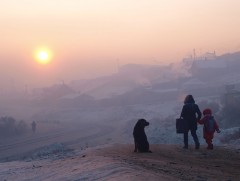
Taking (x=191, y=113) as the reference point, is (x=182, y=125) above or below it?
below

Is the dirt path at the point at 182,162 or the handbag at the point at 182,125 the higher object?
the handbag at the point at 182,125

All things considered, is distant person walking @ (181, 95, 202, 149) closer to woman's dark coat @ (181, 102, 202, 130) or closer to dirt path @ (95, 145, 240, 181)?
woman's dark coat @ (181, 102, 202, 130)

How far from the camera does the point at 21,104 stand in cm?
9275

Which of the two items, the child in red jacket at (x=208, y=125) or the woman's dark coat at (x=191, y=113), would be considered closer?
the woman's dark coat at (x=191, y=113)

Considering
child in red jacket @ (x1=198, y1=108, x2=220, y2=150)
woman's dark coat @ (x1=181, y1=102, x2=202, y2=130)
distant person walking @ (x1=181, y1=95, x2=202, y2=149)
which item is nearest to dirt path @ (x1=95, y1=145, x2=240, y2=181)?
child in red jacket @ (x1=198, y1=108, x2=220, y2=150)

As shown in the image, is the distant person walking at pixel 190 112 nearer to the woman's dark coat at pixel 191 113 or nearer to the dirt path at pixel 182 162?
the woman's dark coat at pixel 191 113

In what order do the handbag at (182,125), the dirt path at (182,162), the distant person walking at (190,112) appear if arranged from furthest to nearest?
the handbag at (182,125)
the distant person walking at (190,112)
the dirt path at (182,162)

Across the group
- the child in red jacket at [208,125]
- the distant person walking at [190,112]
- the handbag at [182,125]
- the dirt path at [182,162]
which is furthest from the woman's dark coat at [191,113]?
the dirt path at [182,162]

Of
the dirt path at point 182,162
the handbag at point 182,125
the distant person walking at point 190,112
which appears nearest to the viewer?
the dirt path at point 182,162

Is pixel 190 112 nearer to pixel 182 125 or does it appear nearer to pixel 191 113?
pixel 191 113

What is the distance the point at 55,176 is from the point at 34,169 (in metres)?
1.91

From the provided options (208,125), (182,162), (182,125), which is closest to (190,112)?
(182,125)

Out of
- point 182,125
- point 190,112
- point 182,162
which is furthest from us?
point 182,125

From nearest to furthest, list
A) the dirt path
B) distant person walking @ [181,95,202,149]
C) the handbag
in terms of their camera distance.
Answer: the dirt path → distant person walking @ [181,95,202,149] → the handbag
